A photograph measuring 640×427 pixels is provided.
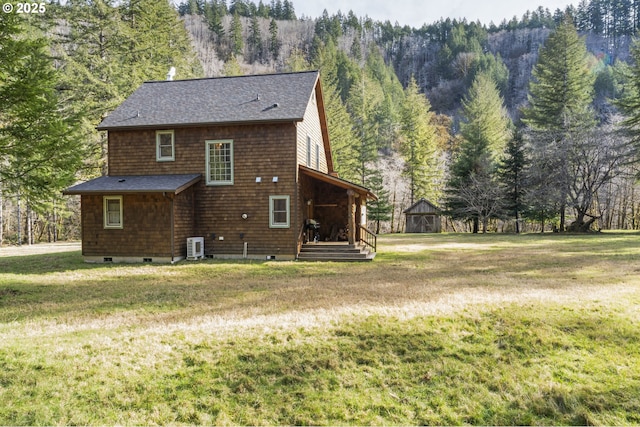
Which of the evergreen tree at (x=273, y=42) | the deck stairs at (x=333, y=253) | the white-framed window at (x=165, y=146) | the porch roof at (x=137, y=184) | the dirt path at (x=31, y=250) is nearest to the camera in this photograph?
the porch roof at (x=137, y=184)

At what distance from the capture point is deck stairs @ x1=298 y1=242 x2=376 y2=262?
572 inches

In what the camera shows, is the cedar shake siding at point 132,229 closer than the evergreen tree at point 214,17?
Yes

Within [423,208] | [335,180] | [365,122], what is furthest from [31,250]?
[365,122]

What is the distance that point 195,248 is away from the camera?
49.6 feet

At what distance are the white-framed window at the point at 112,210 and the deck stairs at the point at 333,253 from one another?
7.12 metres

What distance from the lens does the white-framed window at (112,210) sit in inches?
588

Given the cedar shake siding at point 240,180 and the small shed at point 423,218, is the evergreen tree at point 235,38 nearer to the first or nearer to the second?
the small shed at point 423,218

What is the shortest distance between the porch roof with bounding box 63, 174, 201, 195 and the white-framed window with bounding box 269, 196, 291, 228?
10.3 feet

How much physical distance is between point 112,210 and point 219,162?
4437 mm

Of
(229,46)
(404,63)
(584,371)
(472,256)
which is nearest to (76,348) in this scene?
(584,371)

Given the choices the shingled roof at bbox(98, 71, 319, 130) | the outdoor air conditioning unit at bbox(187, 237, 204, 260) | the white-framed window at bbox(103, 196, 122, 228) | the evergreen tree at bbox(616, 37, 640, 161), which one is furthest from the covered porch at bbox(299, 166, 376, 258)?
the evergreen tree at bbox(616, 37, 640, 161)

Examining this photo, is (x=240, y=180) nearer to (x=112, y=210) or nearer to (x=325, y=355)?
(x=112, y=210)

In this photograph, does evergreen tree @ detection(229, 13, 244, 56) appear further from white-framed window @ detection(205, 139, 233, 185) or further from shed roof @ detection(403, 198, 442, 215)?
white-framed window @ detection(205, 139, 233, 185)

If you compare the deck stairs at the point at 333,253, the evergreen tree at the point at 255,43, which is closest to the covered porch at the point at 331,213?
the deck stairs at the point at 333,253
